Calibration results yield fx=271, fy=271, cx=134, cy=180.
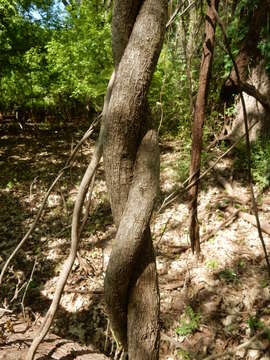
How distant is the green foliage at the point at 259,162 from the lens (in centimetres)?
407

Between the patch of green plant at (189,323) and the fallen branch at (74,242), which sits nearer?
the fallen branch at (74,242)

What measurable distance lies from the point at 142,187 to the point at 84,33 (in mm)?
5622

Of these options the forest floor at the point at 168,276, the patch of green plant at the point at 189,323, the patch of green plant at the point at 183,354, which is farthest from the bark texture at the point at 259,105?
the patch of green plant at the point at 183,354

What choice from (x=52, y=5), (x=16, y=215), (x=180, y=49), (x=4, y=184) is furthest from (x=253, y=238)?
(x=52, y=5)

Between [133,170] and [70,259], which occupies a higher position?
[133,170]

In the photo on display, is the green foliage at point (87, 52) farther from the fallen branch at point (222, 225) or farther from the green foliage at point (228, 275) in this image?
the green foliage at point (228, 275)

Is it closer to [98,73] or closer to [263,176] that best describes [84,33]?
[98,73]

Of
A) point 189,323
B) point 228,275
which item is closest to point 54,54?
point 228,275

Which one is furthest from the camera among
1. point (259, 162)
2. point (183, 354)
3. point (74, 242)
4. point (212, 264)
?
point (259, 162)

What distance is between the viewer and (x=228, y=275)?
10.1ft

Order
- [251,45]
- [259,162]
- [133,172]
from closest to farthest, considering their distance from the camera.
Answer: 1. [133,172]
2. [259,162]
3. [251,45]

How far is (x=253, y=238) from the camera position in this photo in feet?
11.5

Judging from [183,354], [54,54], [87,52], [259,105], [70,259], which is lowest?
[183,354]

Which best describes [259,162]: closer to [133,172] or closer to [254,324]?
[254,324]
